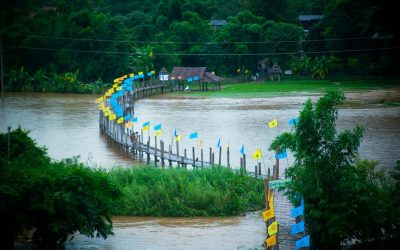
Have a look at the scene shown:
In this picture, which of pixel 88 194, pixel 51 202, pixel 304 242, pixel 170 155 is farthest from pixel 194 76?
pixel 304 242

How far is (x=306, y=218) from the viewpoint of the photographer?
18.8 metres

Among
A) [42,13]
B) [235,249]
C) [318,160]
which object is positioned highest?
[42,13]

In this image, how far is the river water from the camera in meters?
23.0

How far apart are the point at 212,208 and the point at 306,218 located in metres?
6.60

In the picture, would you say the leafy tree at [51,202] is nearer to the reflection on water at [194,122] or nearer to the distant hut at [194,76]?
the reflection on water at [194,122]

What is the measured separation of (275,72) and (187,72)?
9.45 meters

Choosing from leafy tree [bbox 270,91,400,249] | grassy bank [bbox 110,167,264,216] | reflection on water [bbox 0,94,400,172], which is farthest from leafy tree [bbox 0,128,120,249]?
Result: reflection on water [bbox 0,94,400,172]

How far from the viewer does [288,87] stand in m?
70.8

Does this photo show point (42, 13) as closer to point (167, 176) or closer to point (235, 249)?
point (167, 176)

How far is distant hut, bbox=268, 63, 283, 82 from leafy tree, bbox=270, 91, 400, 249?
57.2 metres

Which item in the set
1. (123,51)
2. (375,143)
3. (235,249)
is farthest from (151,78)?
(235,249)

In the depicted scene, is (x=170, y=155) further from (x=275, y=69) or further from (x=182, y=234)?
(x=275, y=69)

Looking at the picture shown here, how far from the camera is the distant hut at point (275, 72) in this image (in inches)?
3000

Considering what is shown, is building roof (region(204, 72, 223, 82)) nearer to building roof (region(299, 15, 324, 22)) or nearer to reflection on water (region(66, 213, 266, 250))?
building roof (region(299, 15, 324, 22))
